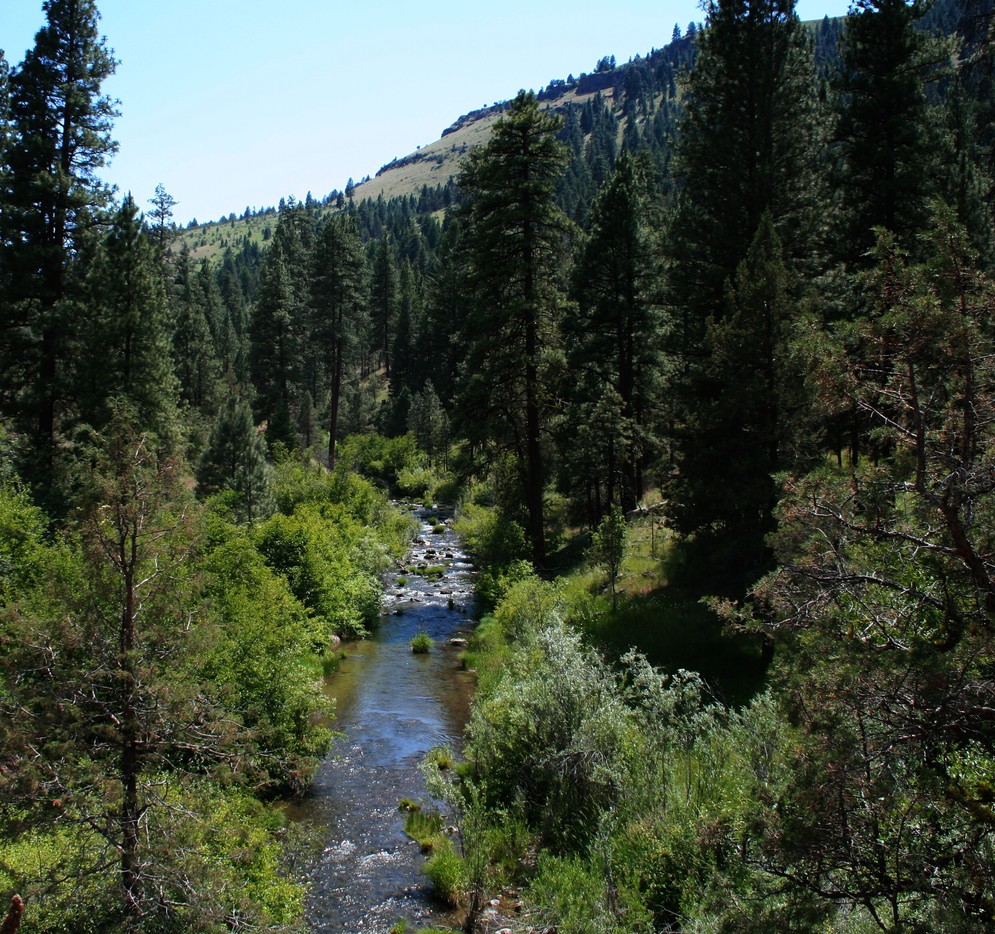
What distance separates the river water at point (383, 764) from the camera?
10.8 m

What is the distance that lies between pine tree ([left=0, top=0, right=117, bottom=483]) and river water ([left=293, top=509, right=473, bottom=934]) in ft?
39.6

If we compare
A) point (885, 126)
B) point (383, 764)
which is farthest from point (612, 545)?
point (885, 126)

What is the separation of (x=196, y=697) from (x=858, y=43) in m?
24.7

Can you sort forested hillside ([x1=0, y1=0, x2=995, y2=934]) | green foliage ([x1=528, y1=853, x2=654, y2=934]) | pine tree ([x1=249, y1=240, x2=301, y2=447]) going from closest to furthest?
forested hillside ([x1=0, y1=0, x2=995, y2=934]) < green foliage ([x1=528, y1=853, x2=654, y2=934]) < pine tree ([x1=249, y1=240, x2=301, y2=447])

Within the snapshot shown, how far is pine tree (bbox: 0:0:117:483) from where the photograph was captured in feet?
75.7

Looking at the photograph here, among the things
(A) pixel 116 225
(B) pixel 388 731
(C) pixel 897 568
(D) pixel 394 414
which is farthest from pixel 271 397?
(C) pixel 897 568

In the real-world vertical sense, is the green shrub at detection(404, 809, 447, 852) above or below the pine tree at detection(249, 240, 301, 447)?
below

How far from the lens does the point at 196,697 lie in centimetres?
745

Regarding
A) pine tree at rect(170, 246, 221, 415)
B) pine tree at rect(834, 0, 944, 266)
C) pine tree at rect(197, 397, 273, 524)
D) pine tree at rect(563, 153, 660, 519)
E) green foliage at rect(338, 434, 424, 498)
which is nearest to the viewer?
pine tree at rect(834, 0, 944, 266)

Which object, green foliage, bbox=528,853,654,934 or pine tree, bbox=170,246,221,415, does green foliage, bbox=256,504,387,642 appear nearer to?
green foliage, bbox=528,853,654,934

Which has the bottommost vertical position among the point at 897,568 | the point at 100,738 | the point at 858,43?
the point at 100,738

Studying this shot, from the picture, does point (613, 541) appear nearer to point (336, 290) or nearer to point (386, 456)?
point (386, 456)

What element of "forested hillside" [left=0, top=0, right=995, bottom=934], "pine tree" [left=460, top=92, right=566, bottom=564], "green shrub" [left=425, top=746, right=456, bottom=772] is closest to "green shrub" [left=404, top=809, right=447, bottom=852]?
"forested hillside" [left=0, top=0, right=995, bottom=934]

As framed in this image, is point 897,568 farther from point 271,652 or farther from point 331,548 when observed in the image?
point 331,548
